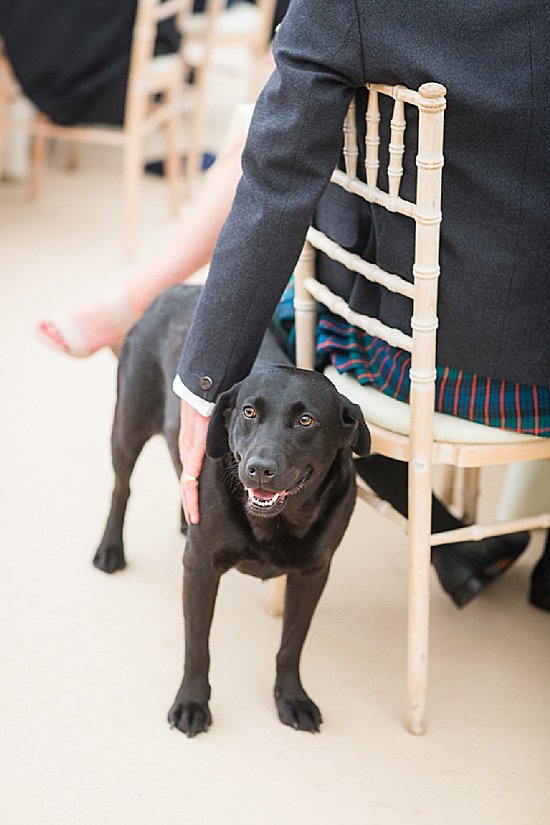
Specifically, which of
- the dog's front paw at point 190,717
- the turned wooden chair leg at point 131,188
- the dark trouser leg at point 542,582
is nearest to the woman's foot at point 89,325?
the dog's front paw at point 190,717

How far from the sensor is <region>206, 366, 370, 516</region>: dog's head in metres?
1.12

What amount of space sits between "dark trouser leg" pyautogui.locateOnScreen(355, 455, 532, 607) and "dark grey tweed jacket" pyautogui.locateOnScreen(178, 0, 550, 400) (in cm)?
27

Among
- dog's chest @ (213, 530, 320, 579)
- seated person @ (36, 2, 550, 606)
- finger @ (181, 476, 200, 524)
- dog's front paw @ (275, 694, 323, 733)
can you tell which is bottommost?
dog's front paw @ (275, 694, 323, 733)

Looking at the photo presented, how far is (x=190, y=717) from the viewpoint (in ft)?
4.51

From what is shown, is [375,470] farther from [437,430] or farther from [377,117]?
[377,117]

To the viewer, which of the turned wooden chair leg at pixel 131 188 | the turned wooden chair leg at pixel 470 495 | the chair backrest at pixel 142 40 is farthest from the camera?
the turned wooden chair leg at pixel 131 188

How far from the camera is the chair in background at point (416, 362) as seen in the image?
3.72 ft

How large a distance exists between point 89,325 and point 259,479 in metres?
0.78

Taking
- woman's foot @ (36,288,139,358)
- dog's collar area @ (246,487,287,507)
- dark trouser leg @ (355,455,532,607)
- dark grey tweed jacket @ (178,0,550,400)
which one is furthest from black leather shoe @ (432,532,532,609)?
woman's foot @ (36,288,139,358)

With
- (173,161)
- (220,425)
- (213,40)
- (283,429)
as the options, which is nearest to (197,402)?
(220,425)

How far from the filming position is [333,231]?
53.6 inches

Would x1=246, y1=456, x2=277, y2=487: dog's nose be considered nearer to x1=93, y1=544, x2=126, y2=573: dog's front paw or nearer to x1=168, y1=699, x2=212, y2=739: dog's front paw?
x1=168, y1=699, x2=212, y2=739: dog's front paw

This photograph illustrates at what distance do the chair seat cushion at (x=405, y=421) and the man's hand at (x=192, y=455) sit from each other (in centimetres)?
22

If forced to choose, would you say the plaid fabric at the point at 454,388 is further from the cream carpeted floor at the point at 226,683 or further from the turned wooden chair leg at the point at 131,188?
the turned wooden chair leg at the point at 131,188
